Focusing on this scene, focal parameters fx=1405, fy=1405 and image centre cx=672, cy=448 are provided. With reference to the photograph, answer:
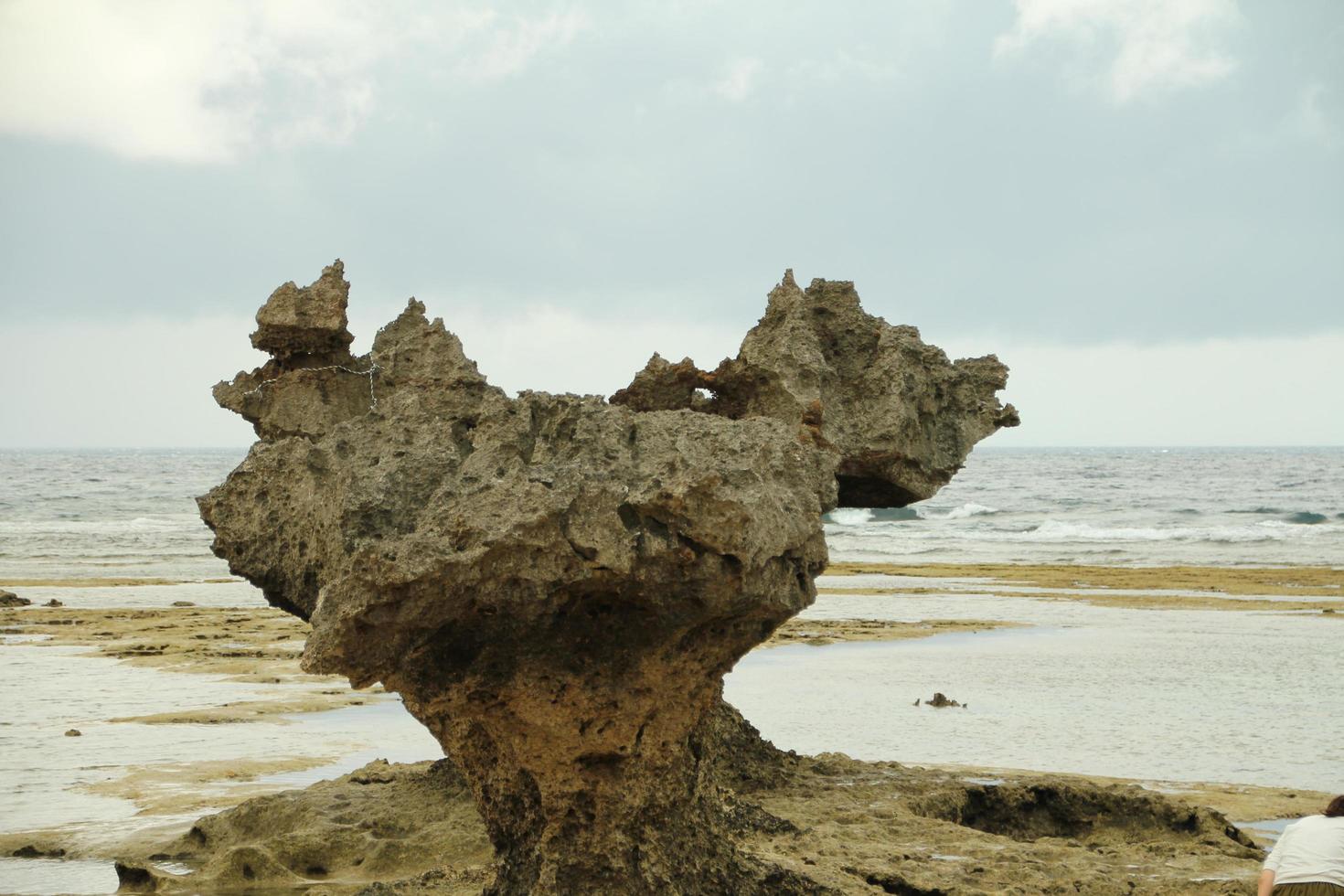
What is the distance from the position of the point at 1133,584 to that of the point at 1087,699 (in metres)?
16.2

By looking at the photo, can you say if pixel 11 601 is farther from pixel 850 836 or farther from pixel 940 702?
pixel 850 836

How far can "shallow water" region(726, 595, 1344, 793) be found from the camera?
10.5 metres

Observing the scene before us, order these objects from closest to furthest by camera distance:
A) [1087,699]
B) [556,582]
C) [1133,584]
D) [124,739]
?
[556,582], [124,739], [1087,699], [1133,584]

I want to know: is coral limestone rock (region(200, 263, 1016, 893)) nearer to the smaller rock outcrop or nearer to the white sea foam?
the smaller rock outcrop

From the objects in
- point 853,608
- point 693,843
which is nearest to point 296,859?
point 693,843

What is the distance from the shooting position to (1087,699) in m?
13.5

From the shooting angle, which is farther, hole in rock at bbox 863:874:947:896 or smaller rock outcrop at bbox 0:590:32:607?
smaller rock outcrop at bbox 0:590:32:607

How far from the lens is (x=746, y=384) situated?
804 cm

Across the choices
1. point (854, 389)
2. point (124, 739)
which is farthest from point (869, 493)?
point (124, 739)

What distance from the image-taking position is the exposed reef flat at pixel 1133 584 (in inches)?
959

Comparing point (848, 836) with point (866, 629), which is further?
point (866, 629)

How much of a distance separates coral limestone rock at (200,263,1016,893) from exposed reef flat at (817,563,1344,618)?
18.7 meters

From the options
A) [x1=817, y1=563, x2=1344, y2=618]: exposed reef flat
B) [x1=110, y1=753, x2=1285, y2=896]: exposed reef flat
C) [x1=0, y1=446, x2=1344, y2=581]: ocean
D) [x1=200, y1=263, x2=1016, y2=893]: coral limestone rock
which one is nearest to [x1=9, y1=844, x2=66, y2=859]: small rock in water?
[x1=110, y1=753, x2=1285, y2=896]: exposed reef flat

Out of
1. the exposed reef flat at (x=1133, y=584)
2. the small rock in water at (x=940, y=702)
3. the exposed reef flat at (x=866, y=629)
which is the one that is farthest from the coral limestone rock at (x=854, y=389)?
the exposed reef flat at (x=1133, y=584)
